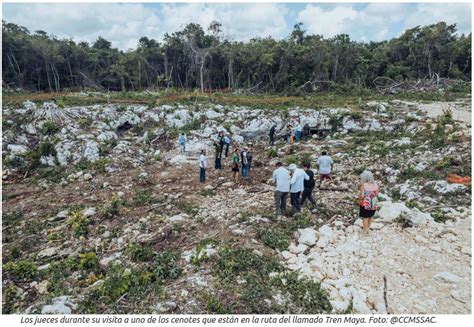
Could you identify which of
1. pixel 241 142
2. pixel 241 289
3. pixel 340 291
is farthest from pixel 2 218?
pixel 241 142

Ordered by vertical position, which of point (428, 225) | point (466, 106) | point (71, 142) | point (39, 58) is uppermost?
point (39, 58)

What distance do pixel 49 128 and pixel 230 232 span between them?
12707 mm

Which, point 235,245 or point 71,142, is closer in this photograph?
point 235,245

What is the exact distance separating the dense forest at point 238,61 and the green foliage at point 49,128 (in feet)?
52.0

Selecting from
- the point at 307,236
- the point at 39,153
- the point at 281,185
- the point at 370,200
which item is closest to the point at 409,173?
the point at 370,200

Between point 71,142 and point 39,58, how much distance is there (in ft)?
78.5

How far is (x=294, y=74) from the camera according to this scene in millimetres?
30156

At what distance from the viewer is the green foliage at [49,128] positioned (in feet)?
47.8

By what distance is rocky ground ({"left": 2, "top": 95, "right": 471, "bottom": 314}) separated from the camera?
177 inches

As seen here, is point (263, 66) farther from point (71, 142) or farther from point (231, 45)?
point (71, 142)

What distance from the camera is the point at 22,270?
18.5 ft

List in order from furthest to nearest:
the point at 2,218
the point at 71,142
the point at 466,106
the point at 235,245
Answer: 1. the point at 466,106
2. the point at 71,142
3. the point at 2,218
4. the point at 235,245

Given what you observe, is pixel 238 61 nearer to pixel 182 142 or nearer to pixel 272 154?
pixel 182 142

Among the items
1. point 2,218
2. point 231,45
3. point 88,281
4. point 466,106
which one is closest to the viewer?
point 88,281
